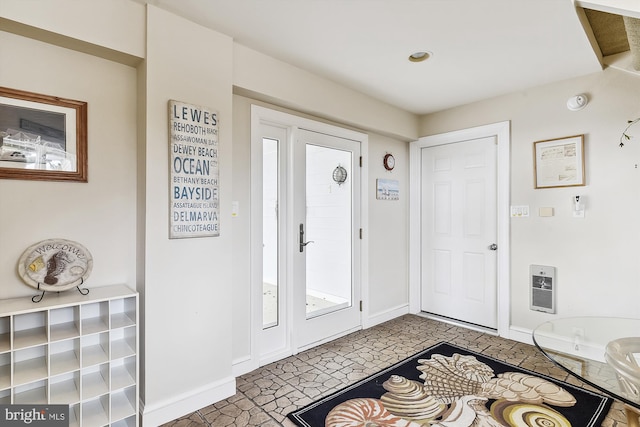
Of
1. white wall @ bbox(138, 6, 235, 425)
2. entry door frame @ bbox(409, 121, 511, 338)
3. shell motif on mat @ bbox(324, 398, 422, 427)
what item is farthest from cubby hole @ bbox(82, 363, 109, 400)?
entry door frame @ bbox(409, 121, 511, 338)

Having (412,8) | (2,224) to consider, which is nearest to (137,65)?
(2,224)

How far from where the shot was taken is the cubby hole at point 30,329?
1.61m

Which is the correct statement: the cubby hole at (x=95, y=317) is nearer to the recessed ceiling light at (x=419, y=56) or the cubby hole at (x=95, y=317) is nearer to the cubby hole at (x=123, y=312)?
the cubby hole at (x=123, y=312)

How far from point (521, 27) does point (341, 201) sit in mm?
2013

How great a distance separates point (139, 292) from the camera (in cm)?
204

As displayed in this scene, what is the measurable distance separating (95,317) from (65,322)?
0.46 ft

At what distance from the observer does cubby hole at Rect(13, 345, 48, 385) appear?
1585 mm

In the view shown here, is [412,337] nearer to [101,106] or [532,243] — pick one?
[532,243]

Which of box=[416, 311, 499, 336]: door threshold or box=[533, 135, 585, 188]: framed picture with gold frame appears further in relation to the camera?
box=[416, 311, 499, 336]: door threshold

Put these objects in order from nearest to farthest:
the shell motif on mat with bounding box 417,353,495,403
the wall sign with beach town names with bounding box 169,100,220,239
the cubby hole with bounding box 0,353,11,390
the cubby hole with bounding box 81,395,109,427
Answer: the cubby hole with bounding box 0,353,11,390 → the cubby hole with bounding box 81,395,109,427 → the wall sign with beach town names with bounding box 169,100,220,239 → the shell motif on mat with bounding box 417,353,495,403

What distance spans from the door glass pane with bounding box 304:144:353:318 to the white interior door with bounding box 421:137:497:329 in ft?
3.94

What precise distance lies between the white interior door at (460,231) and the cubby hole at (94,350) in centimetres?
341

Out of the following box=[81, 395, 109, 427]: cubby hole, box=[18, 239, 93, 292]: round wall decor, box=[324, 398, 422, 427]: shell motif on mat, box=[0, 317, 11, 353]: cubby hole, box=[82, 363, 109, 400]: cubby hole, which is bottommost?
box=[324, 398, 422, 427]: shell motif on mat

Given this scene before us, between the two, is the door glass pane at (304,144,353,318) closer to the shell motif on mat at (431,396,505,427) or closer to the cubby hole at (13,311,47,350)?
the shell motif on mat at (431,396,505,427)
